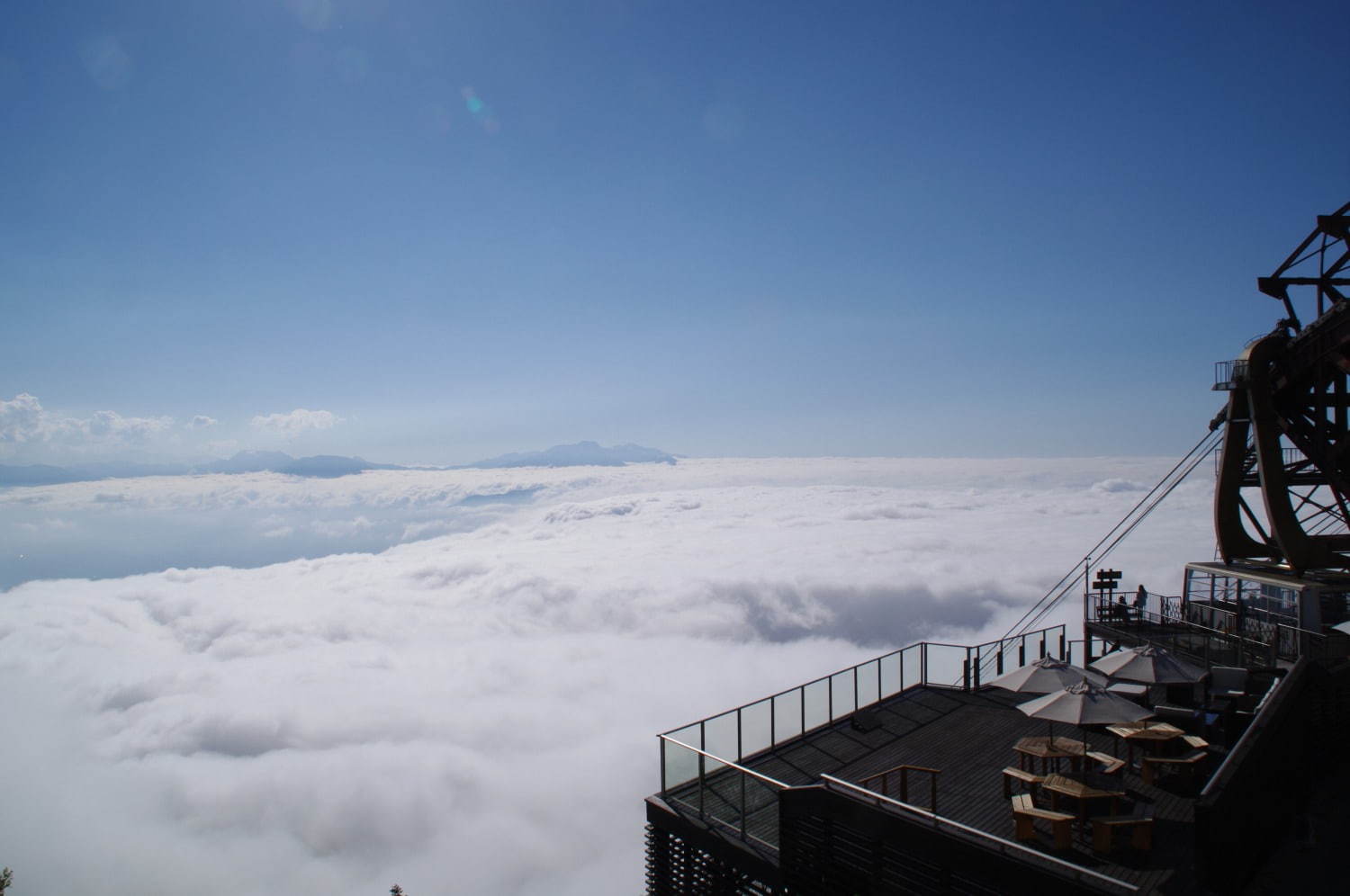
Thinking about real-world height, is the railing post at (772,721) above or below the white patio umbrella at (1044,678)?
below

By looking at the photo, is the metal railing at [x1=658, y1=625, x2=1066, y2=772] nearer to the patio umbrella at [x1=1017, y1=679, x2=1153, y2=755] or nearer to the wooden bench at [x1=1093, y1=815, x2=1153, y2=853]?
the patio umbrella at [x1=1017, y1=679, x2=1153, y2=755]

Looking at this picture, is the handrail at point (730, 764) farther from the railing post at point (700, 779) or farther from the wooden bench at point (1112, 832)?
the wooden bench at point (1112, 832)

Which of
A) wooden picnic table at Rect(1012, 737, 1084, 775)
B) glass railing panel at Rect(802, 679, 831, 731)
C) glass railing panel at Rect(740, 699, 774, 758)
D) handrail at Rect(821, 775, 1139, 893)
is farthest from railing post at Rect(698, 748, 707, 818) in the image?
wooden picnic table at Rect(1012, 737, 1084, 775)

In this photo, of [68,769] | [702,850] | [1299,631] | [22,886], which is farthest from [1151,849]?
[68,769]

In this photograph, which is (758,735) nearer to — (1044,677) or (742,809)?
(742,809)

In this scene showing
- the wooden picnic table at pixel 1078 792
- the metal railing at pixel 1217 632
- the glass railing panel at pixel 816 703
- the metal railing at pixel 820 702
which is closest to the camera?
the wooden picnic table at pixel 1078 792

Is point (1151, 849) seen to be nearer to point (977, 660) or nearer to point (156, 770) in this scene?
point (977, 660)

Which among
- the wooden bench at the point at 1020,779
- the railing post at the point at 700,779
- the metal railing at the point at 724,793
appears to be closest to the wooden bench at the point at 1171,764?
the wooden bench at the point at 1020,779
